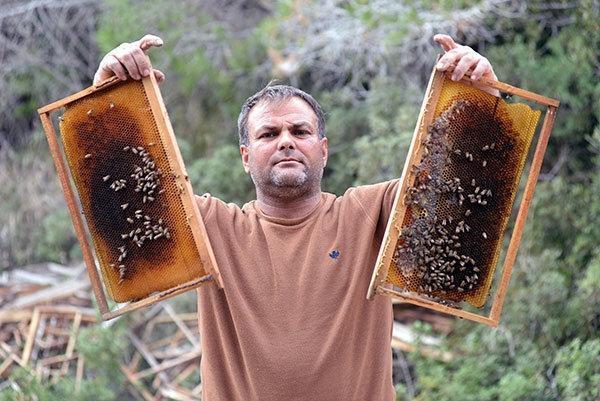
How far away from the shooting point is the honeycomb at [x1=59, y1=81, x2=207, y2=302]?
368cm

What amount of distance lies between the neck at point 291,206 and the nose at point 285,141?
0.20 meters

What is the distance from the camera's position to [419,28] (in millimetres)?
9289

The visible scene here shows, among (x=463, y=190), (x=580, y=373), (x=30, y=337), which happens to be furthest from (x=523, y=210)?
(x=30, y=337)

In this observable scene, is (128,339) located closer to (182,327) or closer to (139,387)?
(182,327)

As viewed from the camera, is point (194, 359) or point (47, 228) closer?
A: point (194, 359)

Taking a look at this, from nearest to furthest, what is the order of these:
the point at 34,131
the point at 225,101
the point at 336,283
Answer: the point at 336,283 < the point at 225,101 < the point at 34,131

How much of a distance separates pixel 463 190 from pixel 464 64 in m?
0.51

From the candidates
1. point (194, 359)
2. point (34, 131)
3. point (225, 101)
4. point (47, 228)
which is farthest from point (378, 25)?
point (34, 131)

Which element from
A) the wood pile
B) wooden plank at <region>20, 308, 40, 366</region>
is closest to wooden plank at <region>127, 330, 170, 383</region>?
the wood pile

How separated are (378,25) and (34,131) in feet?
18.0

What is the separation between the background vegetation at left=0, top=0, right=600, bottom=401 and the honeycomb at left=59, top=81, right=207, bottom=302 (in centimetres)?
349

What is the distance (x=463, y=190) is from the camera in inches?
146

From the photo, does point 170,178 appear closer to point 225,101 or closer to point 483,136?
point 483,136

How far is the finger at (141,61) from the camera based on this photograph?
3.54 m
